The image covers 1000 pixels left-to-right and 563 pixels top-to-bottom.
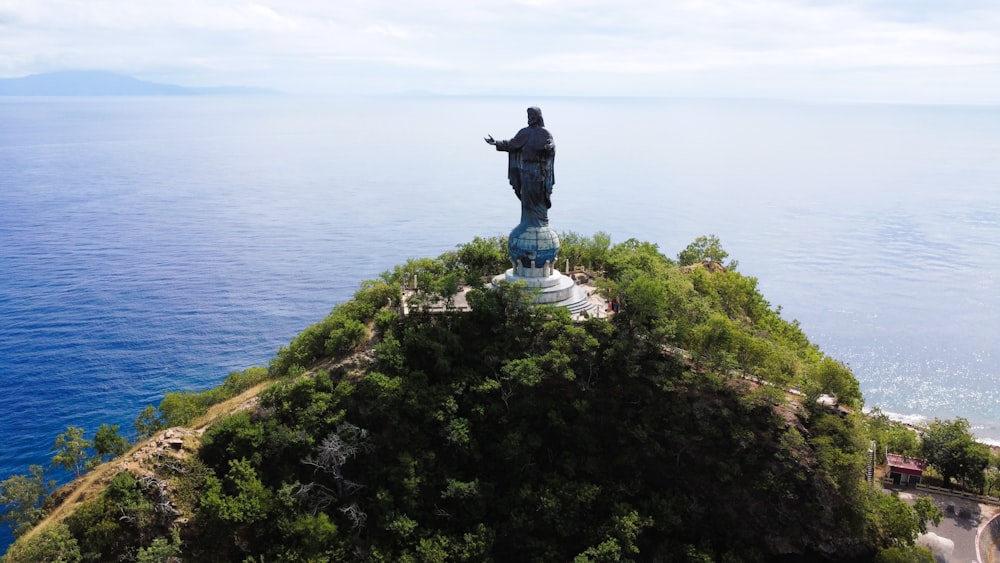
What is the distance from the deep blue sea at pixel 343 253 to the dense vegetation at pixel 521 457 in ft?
81.7

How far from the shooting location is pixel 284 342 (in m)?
71.6

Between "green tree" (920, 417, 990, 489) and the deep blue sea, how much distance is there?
22.4 meters

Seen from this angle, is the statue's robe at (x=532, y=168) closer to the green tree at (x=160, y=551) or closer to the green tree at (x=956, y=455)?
the green tree at (x=160, y=551)

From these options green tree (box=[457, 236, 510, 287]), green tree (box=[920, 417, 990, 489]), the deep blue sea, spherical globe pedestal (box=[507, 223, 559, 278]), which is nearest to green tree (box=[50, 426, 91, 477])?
the deep blue sea

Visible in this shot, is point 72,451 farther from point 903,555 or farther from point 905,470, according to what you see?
point 905,470

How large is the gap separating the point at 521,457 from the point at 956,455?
3075 cm

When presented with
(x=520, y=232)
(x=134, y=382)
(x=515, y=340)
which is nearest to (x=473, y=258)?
(x=520, y=232)

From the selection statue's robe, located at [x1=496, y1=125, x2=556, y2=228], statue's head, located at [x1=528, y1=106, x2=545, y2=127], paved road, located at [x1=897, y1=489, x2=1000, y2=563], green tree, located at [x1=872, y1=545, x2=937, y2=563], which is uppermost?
statue's head, located at [x1=528, y1=106, x2=545, y2=127]

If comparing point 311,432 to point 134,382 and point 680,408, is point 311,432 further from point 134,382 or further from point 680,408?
point 134,382

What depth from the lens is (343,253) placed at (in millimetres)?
104875

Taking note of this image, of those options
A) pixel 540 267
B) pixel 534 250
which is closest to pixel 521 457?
Result: pixel 540 267

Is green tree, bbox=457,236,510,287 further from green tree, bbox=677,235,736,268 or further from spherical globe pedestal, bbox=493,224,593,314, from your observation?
green tree, bbox=677,235,736,268

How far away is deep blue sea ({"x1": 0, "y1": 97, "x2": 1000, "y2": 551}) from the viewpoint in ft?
Result: 215

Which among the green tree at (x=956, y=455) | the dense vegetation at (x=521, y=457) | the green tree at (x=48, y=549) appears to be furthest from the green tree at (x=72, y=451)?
the green tree at (x=956, y=455)
